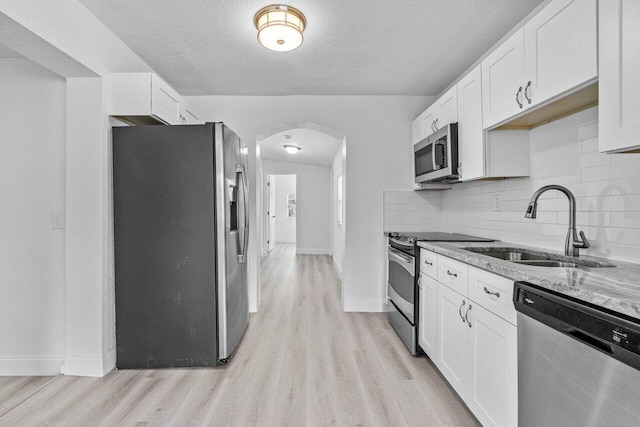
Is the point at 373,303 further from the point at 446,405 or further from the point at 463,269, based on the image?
the point at 463,269

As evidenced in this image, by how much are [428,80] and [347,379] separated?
111 inches

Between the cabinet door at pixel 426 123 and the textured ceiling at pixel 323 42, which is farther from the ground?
the textured ceiling at pixel 323 42

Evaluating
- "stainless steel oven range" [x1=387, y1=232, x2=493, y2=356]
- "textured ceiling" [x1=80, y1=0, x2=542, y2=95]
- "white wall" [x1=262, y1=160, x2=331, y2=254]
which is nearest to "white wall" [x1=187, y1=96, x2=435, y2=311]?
"textured ceiling" [x1=80, y1=0, x2=542, y2=95]

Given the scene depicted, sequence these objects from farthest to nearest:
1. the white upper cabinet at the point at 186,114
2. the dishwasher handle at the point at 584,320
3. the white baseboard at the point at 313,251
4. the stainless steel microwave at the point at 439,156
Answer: the white baseboard at the point at 313,251 < the white upper cabinet at the point at 186,114 < the stainless steel microwave at the point at 439,156 < the dishwasher handle at the point at 584,320

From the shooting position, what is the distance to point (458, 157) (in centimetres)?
246

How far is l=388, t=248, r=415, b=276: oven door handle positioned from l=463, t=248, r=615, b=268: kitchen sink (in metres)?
0.61

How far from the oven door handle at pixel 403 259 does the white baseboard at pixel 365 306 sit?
651mm

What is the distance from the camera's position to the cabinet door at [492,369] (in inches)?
51.1

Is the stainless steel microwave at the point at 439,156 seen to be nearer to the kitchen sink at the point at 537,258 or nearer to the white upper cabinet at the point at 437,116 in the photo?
the white upper cabinet at the point at 437,116

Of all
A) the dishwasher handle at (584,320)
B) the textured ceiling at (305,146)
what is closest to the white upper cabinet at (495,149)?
the dishwasher handle at (584,320)

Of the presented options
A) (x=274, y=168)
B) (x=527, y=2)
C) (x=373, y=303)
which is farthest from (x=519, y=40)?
(x=274, y=168)

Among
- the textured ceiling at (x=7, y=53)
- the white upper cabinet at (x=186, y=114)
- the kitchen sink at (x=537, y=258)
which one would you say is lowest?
the kitchen sink at (x=537, y=258)

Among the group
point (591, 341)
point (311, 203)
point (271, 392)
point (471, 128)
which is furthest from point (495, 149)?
point (311, 203)

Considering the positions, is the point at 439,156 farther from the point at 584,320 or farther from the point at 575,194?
the point at 584,320
